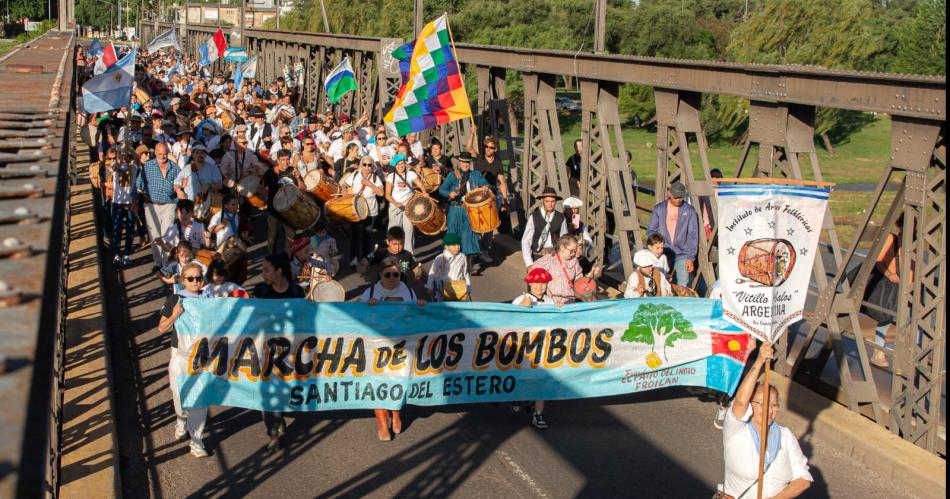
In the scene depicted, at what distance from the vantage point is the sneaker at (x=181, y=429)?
8961mm

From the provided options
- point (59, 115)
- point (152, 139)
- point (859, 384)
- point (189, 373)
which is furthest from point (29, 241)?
point (152, 139)

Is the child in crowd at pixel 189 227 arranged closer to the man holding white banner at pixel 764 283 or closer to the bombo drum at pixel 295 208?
the bombo drum at pixel 295 208

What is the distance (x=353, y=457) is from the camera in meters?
8.77

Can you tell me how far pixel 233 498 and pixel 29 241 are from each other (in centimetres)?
491

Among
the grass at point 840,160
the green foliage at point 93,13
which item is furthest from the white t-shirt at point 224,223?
the green foliage at point 93,13

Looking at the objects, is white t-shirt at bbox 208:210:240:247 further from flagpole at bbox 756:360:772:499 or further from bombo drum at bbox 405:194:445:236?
flagpole at bbox 756:360:772:499

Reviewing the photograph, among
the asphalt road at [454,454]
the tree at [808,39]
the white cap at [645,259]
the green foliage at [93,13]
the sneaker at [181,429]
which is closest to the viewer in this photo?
the asphalt road at [454,454]

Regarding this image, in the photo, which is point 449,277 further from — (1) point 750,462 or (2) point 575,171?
(2) point 575,171

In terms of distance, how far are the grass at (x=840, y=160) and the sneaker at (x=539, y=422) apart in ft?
68.3

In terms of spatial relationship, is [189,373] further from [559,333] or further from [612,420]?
[612,420]

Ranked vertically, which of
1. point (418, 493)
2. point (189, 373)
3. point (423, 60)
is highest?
point (423, 60)

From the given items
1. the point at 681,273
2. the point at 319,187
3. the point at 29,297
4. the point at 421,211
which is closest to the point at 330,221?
the point at 319,187

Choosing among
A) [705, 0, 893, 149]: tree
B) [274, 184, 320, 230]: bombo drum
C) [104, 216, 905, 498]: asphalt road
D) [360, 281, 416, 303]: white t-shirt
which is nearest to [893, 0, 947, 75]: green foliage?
[705, 0, 893, 149]: tree

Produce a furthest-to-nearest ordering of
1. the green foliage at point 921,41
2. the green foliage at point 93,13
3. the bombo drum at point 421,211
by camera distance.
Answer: the green foliage at point 93,13, the green foliage at point 921,41, the bombo drum at point 421,211
